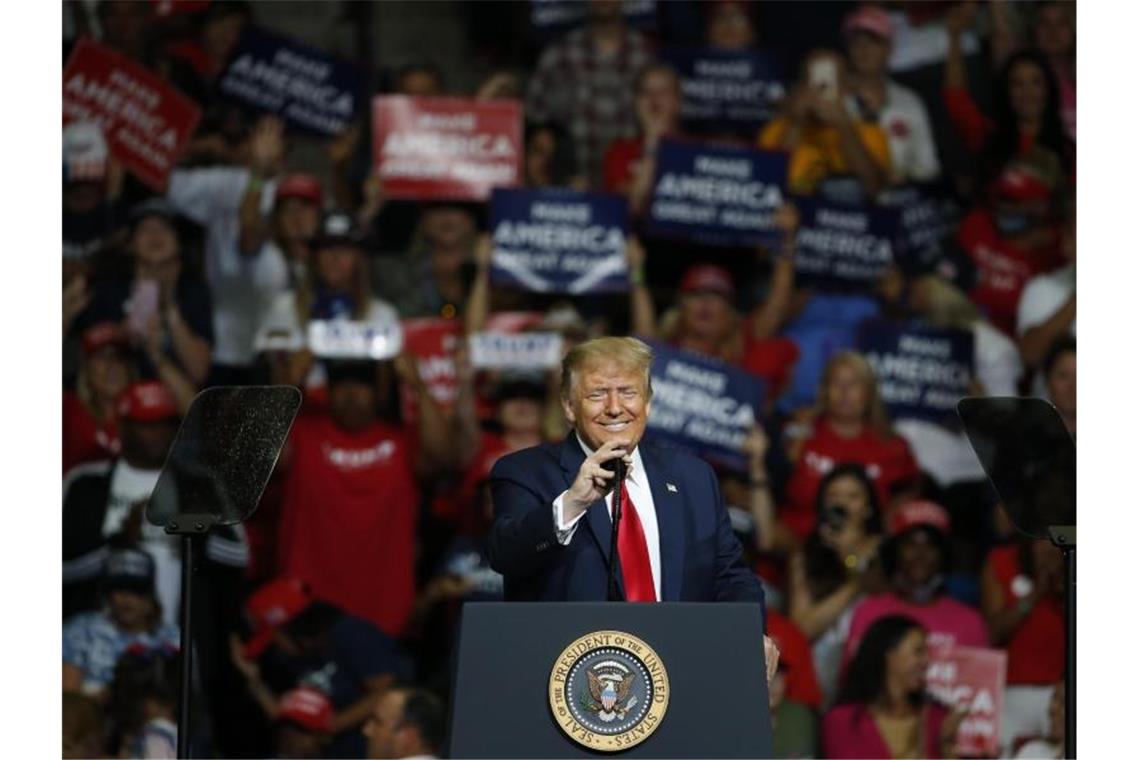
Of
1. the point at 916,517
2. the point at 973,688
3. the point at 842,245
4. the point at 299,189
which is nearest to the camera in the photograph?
the point at 973,688

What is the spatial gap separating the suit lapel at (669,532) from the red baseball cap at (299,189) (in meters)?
4.46

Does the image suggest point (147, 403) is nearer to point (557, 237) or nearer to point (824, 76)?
point (557, 237)

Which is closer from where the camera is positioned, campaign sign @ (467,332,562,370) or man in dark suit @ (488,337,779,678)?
man in dark suit @ (488,337,779,678)

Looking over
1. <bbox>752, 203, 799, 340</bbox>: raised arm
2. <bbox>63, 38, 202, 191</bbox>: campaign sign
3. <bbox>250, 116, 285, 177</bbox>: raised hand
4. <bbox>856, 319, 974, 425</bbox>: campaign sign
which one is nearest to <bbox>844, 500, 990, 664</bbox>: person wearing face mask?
<bbox>856, 319, 974, 425</bbox>: campaign sign

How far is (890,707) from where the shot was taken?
307 inches

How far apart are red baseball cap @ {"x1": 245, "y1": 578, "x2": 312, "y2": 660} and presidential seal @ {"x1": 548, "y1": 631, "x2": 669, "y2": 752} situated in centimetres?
437

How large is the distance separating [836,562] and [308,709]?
6.94 feet

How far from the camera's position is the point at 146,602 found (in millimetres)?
7848

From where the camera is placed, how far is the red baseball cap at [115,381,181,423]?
26.3 feet

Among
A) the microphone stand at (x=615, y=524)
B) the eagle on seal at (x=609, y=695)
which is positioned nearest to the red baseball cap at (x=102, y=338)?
the microphone stand at (x=615, y=524)

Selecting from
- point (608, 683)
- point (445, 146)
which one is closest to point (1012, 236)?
point (445, 146)

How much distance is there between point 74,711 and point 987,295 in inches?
160

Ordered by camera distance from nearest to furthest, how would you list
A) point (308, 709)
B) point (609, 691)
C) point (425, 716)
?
point (609, 691)
point (425, 716)
point (308, 709)

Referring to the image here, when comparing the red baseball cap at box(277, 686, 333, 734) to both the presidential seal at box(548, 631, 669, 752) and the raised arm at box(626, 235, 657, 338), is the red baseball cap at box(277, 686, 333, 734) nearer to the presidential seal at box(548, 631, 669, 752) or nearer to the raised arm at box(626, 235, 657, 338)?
the raised arm at box(626, 235, 657, 338)
